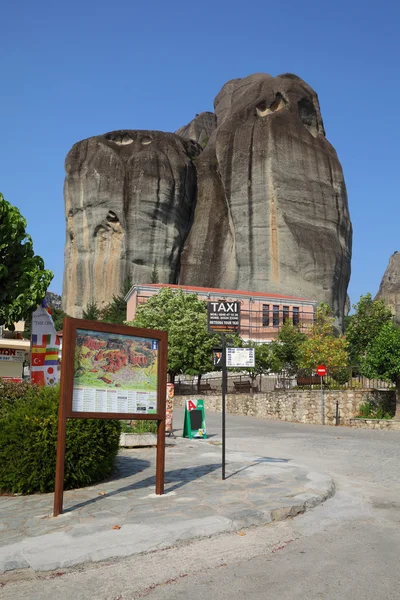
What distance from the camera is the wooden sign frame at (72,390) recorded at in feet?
21.3

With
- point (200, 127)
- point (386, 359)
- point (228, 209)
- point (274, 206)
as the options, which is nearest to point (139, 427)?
point (386, 359)

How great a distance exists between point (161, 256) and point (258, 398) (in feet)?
164

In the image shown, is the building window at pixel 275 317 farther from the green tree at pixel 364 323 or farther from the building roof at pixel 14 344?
the building roof at pixel 14 344

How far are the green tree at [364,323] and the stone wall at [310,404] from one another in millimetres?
14923

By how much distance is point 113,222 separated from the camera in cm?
7888

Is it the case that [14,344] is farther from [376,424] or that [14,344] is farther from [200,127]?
[200,127]

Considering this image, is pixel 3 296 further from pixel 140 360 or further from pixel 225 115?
pixel 225 115

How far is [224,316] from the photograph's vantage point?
9125 millimetres

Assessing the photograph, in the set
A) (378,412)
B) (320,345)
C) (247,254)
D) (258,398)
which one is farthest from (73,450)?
(247,254)

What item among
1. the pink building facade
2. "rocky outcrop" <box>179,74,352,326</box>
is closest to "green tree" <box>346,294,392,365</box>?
the pink building facade

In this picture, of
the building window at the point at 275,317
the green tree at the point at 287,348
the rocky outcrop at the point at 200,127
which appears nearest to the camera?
the green tree at the point at 287,348

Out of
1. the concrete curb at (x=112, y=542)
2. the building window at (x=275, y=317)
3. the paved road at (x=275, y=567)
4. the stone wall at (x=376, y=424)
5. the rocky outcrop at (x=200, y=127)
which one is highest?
the rocky outcrop at (x=200, y=127)

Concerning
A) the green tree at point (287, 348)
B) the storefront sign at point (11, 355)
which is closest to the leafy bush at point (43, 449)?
the storefront sign at point (11, 355)

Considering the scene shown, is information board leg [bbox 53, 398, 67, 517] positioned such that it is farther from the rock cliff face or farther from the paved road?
the rock cliff face
